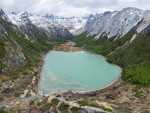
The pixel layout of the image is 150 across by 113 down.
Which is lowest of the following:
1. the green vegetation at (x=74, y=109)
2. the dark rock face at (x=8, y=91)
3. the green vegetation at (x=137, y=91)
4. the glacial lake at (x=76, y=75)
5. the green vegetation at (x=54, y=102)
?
the green vegetation at (x=74, y=109)

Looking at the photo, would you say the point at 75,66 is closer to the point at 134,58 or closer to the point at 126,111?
the point at 134,58

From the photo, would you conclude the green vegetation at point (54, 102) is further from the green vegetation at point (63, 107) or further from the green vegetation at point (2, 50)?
the green vegetation at point (2, 50)

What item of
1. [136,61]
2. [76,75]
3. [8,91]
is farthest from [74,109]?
[136,61]

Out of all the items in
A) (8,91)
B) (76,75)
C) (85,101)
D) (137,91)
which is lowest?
(85,101)

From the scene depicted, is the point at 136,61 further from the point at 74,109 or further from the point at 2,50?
the point at 74,109

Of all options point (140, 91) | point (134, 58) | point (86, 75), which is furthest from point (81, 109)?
point (134, 58)

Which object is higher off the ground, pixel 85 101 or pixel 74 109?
pixel 85 101

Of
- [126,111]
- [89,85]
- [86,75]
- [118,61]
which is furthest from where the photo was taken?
[118,61]

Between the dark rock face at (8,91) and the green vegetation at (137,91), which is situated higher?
the green vegetation at (137,91)

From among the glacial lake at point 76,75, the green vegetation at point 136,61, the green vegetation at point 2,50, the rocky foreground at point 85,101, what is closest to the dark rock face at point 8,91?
the rocky foreground at point 85,101
